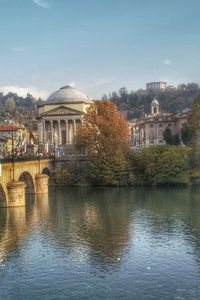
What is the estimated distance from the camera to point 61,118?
110125 mm

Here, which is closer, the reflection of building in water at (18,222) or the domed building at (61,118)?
the reflection of building in water at (18,222)

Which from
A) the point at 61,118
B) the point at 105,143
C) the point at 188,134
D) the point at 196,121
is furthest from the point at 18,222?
the point at 61,118

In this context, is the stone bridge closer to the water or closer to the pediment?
the water

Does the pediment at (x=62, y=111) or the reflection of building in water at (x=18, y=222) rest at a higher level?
the pediment at (x=62, y=111)

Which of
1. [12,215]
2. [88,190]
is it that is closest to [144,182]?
[88,190]

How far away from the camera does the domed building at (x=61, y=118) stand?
110 m

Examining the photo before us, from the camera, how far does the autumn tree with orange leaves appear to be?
79062 millimetres

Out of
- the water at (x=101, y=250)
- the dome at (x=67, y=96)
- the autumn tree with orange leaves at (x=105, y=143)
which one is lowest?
the water at (x=101, y=250)

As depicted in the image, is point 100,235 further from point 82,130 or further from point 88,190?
point 82,130

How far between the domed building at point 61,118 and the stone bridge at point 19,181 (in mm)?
34042

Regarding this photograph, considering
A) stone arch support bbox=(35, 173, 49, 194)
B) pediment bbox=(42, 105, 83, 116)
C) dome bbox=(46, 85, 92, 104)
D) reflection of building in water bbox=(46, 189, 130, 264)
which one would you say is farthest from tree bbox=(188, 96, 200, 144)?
dome bbox=(46, 85, 92, 104)

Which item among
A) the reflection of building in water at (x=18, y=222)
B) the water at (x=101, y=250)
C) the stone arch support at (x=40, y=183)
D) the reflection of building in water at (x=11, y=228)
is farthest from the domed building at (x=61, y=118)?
the reflection of building in water at (x=11, y=228)

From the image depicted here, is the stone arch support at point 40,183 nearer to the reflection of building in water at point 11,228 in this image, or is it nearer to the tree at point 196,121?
the reflection of building in water at point 11,228

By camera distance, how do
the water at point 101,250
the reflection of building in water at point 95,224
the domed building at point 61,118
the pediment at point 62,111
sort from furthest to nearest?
the domed building at point 61,118
the pediment at point 62,111
the reflection of building in water at point 95,224
the water at point 101,250
